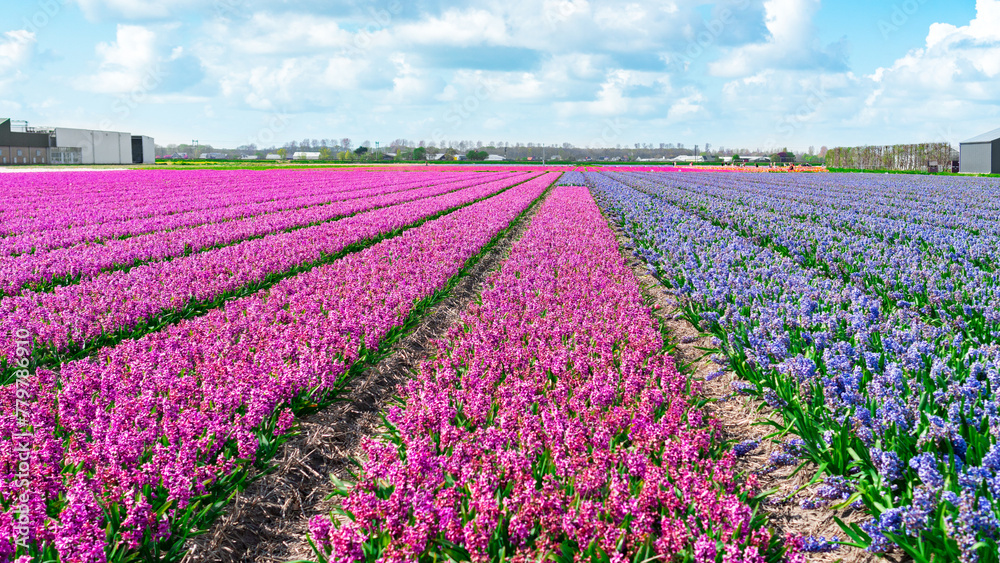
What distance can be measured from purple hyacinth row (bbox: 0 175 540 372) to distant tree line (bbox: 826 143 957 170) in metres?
98.3

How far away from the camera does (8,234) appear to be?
49.1 feet

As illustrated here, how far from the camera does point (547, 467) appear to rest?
3.75 meters

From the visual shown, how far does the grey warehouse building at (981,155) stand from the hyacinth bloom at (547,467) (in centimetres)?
9125

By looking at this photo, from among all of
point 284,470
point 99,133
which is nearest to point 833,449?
point 284,470

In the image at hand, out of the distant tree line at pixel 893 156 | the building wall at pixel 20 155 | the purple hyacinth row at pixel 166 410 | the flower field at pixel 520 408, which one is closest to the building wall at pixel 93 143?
the building wall at pixel 20 155

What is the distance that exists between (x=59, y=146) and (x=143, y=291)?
406 ft

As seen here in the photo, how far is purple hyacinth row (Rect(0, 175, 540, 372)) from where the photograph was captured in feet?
22.2

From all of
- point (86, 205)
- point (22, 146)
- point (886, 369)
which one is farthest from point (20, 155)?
point (886, 369)

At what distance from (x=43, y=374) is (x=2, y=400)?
2.13 feet

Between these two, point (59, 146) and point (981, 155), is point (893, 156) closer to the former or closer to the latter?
point (981, 155)

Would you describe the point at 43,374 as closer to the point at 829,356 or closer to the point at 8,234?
the point at 829,356

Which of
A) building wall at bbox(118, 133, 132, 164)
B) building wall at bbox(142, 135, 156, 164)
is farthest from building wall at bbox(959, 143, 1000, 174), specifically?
building wall at bbox(142, 135, 156, 164)

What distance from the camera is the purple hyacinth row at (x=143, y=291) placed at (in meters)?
6.75

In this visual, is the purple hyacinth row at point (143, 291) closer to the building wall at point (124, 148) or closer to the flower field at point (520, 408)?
the flower field at point (520, 408)
